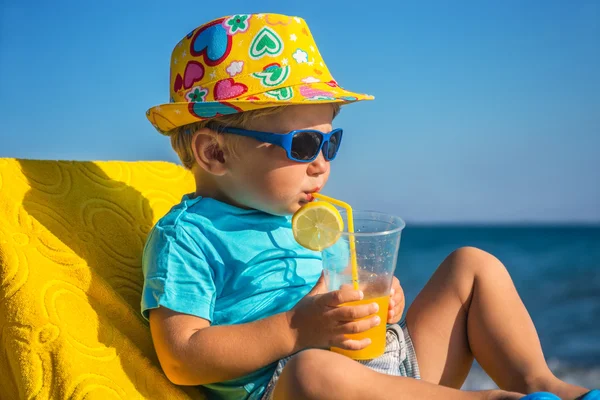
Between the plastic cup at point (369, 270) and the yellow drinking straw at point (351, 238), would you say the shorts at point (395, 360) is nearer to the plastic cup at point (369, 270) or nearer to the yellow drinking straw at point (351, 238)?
the plastic cup at point (369, 270)

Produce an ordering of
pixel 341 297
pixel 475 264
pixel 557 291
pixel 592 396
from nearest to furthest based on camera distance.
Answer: pixel 592 396 → pixel 341 297 → pixel 475 264 → pixel 557 291

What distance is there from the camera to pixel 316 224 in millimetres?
2094

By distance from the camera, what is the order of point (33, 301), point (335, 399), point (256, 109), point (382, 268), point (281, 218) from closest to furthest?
1. point (335, 399)
2. point (382, 268)
3. point (33, 301)
4. point (256, 109)
5. point (281, 218)

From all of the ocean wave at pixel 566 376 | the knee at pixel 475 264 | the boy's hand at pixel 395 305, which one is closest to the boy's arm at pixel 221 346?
the boy's hand at pixel 395 305

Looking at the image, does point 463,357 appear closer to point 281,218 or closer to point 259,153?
point 281,218

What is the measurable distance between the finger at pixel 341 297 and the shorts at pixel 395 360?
248 millimetres

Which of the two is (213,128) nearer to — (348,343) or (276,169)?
(276,169)

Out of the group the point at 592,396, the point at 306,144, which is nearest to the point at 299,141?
the point at 306,144

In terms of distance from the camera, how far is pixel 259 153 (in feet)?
7.68

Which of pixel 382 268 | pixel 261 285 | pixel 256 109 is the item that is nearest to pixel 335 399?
pixel 382 268

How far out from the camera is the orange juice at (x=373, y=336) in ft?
6.50

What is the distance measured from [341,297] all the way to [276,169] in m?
0.60

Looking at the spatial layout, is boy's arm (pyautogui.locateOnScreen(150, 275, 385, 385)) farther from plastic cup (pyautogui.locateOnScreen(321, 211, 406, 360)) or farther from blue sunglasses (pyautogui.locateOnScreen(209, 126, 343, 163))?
blue sunglasses (pyautogui.locateOnScreen(209, 126, 343, 163))

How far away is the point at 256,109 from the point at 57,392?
109 centimetres
